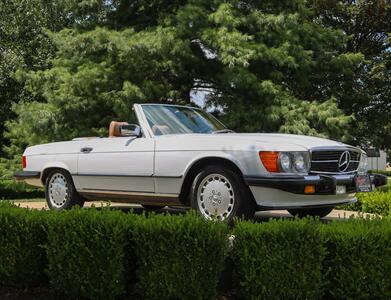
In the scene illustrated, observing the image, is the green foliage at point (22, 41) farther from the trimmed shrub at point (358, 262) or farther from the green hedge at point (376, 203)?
the trimmed shrub at point (358, 262)

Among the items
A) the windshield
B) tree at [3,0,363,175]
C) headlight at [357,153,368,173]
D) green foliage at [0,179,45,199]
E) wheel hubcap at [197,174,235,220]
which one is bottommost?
green foliage at [0,179,45,199]

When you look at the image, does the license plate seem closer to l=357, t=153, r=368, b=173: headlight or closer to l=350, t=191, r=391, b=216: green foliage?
l=357, t=153, r=368, b=173: headlight

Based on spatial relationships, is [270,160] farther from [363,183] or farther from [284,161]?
[363,183]

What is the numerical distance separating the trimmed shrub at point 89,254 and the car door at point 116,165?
6.46ft

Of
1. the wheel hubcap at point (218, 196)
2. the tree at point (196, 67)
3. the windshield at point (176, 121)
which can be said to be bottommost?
the wheel hubcap at point (218, 196)

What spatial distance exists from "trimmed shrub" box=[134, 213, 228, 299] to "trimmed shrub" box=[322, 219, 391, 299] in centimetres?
86

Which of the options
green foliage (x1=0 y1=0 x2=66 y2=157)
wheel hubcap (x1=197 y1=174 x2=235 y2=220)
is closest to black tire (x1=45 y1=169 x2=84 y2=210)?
wheel hubcap (x1=197 y1=174 x2=235 y2=220)

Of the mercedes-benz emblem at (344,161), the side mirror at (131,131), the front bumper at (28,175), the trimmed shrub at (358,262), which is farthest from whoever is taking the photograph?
the front bumper at (28,175)

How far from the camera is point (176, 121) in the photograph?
720 cm

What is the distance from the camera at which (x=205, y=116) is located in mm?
7723

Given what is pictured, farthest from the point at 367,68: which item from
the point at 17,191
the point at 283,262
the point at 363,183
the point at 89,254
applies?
the point at 89,254

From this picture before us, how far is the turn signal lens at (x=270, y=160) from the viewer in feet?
19.1

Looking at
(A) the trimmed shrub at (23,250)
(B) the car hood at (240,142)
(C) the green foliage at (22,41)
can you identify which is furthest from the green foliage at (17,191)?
(C) the green foliage at (22,41)

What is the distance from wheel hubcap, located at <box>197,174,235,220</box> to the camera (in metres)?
6.02
